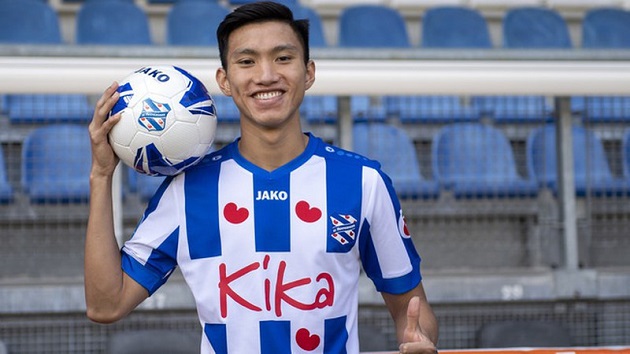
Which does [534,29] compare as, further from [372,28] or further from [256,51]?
[256,51]

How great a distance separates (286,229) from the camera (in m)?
2.67

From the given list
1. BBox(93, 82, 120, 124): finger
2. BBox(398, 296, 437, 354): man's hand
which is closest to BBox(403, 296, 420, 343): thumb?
BBox(398, 296, 437, 354): man's hand

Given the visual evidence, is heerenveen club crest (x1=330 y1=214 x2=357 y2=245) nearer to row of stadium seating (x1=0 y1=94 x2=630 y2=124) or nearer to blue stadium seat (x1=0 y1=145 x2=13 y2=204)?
row of stadium seating (x1=0 y1=94 x2=630 y2=124)

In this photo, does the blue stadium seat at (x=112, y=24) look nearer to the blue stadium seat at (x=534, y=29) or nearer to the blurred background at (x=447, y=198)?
the blurred background at (x=447, y=198)

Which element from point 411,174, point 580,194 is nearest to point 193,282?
point 411,174

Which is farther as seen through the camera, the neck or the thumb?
the neck

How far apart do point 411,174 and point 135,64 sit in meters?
1.62

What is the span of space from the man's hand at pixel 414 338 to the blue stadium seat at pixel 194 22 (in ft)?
16.1

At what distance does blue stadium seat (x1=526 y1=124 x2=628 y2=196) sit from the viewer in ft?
17.8

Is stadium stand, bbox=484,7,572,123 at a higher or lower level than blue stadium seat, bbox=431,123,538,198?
higher

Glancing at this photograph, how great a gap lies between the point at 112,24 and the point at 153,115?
4.70 meters

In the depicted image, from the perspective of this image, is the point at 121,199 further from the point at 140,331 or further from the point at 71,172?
the point at 140,331

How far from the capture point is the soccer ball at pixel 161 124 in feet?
8.58

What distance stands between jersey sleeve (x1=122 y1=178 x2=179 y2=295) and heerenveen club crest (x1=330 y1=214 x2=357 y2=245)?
435 millimetres
